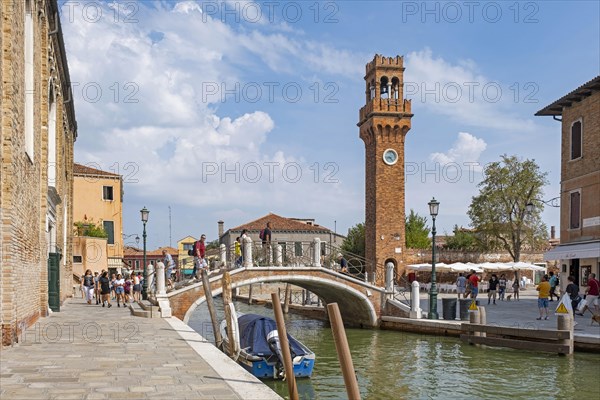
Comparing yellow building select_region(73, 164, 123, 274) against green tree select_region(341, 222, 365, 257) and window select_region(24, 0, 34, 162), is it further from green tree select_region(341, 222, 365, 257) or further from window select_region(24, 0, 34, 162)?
window select_region(24, 0, 34, 162)

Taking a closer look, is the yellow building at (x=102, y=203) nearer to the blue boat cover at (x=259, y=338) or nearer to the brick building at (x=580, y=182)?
the brick building at (x=580, y=182)

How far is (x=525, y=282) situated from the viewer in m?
41.7

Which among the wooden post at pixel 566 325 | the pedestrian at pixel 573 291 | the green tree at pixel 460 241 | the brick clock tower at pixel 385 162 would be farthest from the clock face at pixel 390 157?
the wooden post at pixel 566 325

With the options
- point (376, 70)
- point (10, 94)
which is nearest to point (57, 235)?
point (10, 94)

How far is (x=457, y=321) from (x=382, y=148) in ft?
66.1

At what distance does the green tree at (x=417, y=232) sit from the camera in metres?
50.9

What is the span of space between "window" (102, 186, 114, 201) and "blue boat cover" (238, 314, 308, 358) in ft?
91.9

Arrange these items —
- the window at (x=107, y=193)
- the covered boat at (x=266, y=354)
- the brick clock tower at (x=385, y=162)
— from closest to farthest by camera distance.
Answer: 1. the covered boat at (x=266, y=354)
2. the brick clock tower at (x=385, y=162)
3. the window at (x=107, y=193)

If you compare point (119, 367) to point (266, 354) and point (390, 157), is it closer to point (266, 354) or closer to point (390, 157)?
point (266, 354)

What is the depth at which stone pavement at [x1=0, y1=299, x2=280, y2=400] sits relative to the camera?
22.0 feet

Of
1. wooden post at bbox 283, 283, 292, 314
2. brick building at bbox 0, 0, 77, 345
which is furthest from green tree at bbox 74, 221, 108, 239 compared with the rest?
brick building at bbox 0, 0, 77, 345

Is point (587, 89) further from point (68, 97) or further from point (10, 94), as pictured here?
point (10, 94)

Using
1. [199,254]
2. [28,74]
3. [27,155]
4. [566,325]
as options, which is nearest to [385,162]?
[199,254]

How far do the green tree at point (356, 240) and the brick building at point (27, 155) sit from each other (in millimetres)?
33136
